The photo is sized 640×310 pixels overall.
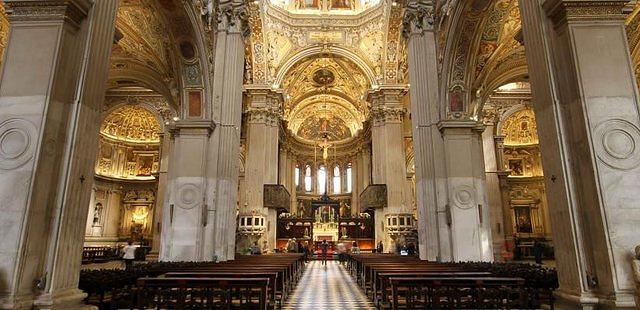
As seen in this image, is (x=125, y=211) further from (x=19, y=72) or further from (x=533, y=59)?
(x=533, y=59)

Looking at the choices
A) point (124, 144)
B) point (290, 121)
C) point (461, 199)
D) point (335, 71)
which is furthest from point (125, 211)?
point (461, 199)

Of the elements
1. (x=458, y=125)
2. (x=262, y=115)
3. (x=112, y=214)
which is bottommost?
(x=112, y=214)

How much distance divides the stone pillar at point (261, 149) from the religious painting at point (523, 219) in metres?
14.7

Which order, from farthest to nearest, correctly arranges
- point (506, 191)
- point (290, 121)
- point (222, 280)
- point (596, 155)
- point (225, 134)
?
1. point (290, 121)
2. point (506, 191)
3. point (225, 134)
4. point (222, 280)
5. point (596, 155)

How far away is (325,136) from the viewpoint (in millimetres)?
31281

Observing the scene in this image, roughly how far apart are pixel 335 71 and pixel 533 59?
77.2 ft

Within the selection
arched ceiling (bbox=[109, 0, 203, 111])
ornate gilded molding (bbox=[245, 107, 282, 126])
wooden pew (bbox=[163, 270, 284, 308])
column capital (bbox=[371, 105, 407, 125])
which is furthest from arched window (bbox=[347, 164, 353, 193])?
wooden pew (bbox=[163, 270, 284, 308])

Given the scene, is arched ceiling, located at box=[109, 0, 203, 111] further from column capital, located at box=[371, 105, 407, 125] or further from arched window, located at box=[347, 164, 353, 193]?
arched window, located at box=[347, 164, 353, 193]

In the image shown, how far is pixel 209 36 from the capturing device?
12.3 m

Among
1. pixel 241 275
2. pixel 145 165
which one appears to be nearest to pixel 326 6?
pixel 145 165

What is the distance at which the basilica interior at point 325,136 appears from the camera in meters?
4.56

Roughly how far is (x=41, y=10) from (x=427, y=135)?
32.0ft

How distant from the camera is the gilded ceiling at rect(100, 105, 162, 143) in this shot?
23719 mm

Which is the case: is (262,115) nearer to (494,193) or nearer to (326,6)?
(326,6)
